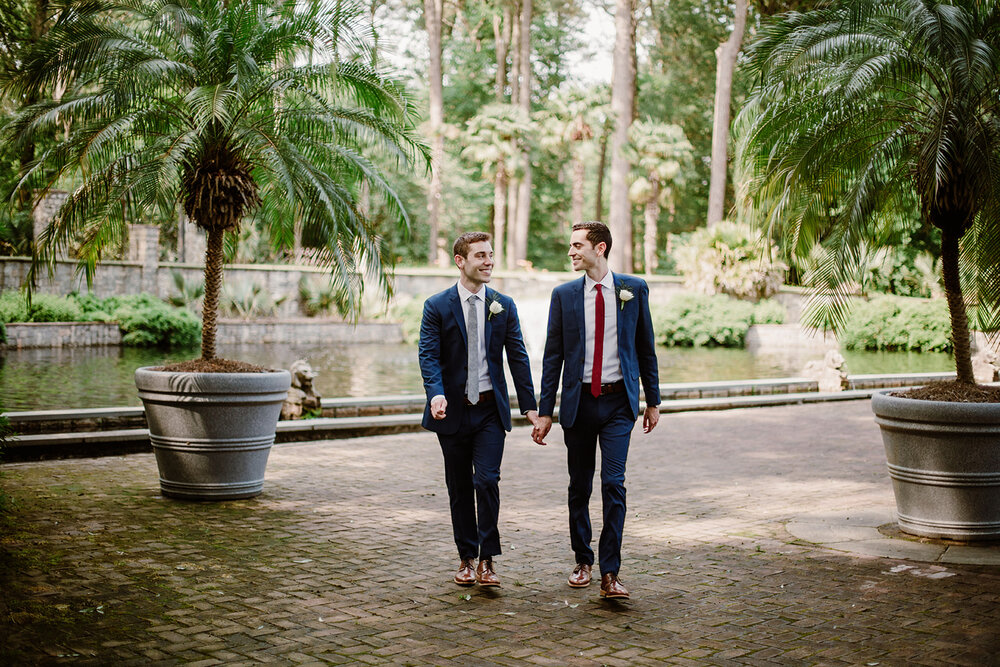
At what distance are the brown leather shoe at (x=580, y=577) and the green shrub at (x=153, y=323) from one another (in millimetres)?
21067

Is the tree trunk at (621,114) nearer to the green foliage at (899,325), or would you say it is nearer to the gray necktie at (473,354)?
the green foliage at (899,325)

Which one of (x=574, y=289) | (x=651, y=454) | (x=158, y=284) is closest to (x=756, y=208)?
(x=651, y=454)

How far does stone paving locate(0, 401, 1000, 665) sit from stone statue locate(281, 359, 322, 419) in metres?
2.74

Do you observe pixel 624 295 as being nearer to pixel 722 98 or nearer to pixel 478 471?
pixel 478 471

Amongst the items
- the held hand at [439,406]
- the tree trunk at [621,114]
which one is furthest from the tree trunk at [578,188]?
the held hand at [439,406]

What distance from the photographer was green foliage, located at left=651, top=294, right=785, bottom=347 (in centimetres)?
3173

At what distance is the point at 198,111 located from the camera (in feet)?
24.8

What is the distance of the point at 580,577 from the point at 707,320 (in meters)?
27.4

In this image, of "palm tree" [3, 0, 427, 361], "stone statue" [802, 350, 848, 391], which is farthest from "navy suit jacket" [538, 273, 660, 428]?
"stone statue" [802, 350, 848, 391]

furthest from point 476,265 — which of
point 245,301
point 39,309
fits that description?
point 245,301

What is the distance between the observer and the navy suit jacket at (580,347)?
5219mm

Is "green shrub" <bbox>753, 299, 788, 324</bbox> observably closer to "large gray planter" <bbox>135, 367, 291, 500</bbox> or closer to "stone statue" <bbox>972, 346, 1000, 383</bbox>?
"stone statue" <bbox>972, 346, 1000, 383</bbox>

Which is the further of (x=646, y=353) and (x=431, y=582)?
(x=431, y=582)

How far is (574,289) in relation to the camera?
531 centimetres
